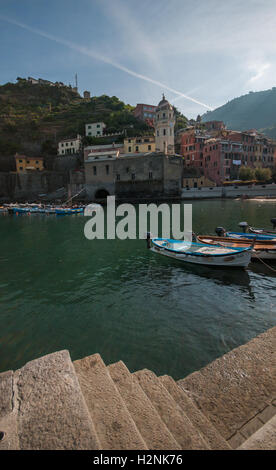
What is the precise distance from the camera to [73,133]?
68438mm

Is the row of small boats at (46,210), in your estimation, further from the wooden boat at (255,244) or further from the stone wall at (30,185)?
the wooden boat at (255,244)

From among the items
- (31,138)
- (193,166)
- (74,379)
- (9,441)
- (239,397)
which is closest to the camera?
(9,441)

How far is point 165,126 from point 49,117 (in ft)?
148

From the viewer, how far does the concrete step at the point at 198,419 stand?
8.87ft

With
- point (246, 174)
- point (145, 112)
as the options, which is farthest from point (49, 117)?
point (246, 174)

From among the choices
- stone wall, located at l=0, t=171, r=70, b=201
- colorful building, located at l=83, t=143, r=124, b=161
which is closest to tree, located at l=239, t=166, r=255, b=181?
colorful building, located at l=83, t=143, r=124, b=161

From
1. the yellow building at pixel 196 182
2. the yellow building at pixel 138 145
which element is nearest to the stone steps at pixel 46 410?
the yellow building at pixel 138 145

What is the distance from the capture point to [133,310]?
313 inches

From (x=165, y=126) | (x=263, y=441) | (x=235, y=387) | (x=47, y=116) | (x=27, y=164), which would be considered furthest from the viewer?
(x=47, y=116)

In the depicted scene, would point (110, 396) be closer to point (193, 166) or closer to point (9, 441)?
point (9, 441)

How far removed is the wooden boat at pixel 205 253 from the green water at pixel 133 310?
0.43 m

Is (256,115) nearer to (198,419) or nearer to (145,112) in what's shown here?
(145,112)
